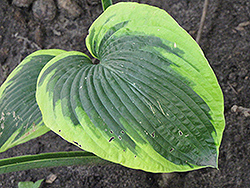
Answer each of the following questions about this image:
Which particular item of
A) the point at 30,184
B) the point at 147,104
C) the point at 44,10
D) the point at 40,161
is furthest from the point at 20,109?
the point at 44,10

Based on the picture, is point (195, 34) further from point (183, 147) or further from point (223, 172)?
point (183, 147)

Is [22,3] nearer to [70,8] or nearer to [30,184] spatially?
[70,8]

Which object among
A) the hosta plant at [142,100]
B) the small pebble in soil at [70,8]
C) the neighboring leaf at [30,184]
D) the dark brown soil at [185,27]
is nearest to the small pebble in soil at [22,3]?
the dark brown soil at [185,27]

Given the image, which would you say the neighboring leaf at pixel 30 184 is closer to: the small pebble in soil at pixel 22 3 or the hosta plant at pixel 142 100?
the hosta plant at pixel 142 100

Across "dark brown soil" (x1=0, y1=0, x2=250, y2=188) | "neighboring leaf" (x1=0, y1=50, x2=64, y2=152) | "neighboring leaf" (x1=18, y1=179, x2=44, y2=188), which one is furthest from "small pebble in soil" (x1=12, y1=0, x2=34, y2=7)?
"neighboring leaf" (x1=18, y1=179, x2=44, y2=188)

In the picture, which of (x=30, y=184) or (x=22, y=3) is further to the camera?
(x=22, y=3)

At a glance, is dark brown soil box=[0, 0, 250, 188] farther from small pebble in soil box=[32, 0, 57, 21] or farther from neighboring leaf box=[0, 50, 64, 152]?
neighboring leaf box=[0, 50, 64, 152]
